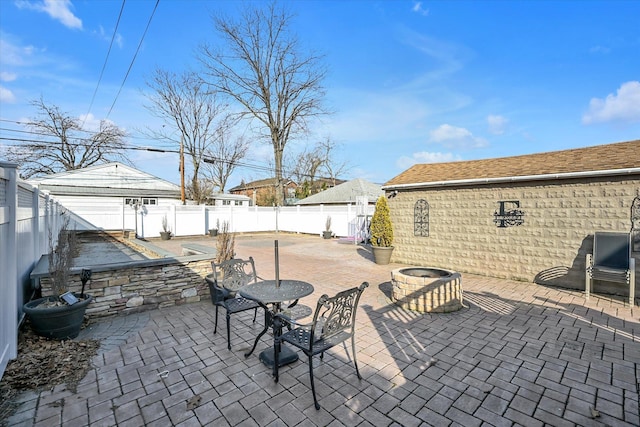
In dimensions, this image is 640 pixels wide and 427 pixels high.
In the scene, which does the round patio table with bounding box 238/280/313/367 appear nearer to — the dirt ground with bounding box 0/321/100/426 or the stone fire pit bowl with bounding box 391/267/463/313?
the dirt ground with bounding box 0/321/100/426

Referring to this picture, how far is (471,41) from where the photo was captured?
9383 mm

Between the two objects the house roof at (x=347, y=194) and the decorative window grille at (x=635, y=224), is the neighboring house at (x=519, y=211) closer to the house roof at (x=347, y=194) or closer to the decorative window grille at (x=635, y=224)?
the decorative window grille at (x=635, y=224)

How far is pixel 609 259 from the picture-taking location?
518cm

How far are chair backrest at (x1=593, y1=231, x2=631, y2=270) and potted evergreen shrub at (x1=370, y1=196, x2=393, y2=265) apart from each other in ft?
14.0

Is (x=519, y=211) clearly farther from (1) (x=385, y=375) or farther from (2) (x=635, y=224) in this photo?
(1) (x=385, y=375)

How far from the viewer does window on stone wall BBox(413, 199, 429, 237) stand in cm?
795

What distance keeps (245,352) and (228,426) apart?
1.16m

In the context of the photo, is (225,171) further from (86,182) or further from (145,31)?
(145,31)

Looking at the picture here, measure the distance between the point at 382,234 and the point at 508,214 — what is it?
3112 millimetres

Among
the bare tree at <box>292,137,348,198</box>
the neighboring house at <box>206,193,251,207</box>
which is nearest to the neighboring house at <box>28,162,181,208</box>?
the neighboring house at <box>206,193,251,207</box>

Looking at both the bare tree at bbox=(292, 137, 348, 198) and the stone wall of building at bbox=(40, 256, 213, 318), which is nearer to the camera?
the stone wall of building at bbox=(40, 256, 213, 318)

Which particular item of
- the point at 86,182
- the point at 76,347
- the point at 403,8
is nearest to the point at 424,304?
the point at 76,347

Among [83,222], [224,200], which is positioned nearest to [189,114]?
[224,200]

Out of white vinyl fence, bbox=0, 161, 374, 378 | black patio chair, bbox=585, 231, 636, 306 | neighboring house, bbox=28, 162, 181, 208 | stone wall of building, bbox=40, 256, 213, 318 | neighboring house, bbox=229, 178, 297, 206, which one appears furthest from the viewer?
neighboring house, bbox=229, 178, 297, 206
